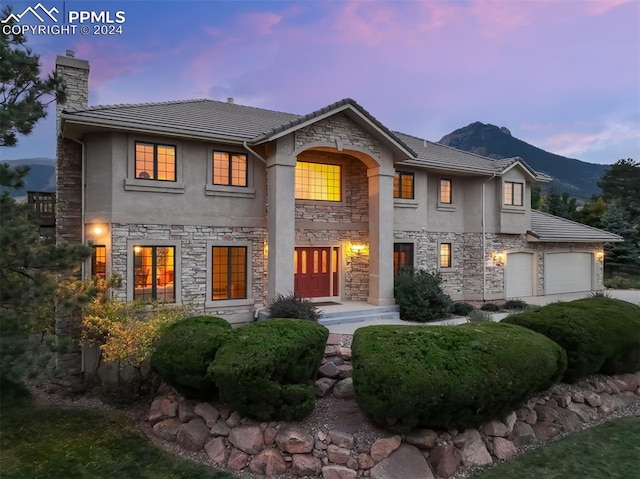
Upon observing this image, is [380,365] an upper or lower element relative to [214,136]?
lower

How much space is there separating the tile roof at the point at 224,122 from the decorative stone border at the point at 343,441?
23.0 feet

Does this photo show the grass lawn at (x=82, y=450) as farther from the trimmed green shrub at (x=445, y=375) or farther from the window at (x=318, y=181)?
the window at (x=318, y=181)

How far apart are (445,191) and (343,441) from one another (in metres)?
12.8

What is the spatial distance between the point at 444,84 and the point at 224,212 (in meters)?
25.3

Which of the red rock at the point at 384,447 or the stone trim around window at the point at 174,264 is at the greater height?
the stone trim around window at the point at 174,264

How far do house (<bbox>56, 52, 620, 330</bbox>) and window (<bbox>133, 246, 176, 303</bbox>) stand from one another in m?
0.03

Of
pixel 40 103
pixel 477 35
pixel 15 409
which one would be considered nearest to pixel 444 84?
pixel 477 35

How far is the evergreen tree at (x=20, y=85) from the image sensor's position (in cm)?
703

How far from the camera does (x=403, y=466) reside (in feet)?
19.3

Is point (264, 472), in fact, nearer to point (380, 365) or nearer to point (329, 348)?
point (380, 365)

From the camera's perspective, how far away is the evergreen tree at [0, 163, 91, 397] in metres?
6.23

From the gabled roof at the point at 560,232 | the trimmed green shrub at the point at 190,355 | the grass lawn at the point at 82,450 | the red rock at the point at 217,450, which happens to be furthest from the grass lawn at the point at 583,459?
the gabled roof at the point at 560,232

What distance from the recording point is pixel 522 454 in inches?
258

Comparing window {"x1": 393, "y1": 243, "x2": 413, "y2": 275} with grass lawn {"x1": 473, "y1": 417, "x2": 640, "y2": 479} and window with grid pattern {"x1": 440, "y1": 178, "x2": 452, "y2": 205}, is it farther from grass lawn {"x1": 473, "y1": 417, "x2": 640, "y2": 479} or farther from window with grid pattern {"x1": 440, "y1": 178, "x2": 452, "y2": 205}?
grass lawn {"x1": 473, "y1": 417, "x2": 640, "y2": 479}
